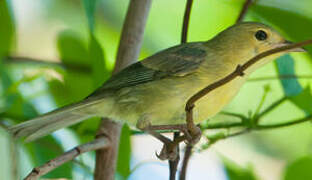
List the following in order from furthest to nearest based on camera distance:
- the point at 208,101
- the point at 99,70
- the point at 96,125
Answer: the point at 96,125 → the point at 99,70 → the point at 208,101

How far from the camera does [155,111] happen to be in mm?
2834

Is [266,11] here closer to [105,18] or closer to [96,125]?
[96,125]

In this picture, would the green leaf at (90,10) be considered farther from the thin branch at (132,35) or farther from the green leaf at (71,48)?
the green leaf at (71,48)

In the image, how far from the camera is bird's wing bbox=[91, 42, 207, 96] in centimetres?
293

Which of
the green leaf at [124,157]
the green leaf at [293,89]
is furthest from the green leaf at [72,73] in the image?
the green leaf at [293,89]

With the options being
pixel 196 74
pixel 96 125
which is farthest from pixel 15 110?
pixel 196 74

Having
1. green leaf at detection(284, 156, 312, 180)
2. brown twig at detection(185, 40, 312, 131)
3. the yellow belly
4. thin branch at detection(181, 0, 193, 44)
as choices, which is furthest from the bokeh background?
brown twig at detection(185, 40, 312, 131)

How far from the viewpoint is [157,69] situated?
9.86 ft

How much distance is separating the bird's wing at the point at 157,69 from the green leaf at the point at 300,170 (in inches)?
28.7

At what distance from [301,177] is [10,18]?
2.02m

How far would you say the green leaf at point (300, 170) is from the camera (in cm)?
285

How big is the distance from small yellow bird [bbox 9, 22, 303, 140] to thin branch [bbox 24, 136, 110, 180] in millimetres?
154

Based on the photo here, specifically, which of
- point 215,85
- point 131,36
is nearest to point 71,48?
point 131,36

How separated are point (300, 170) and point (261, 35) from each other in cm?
74
